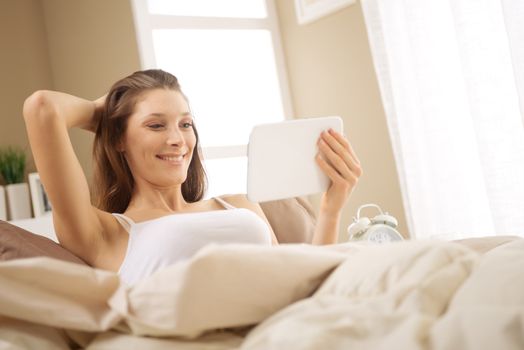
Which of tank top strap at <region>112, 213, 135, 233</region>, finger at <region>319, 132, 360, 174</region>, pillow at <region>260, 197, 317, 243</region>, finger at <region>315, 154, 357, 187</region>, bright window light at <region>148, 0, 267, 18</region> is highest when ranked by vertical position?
bright window light at <region>148, 0, 267, 18</region>

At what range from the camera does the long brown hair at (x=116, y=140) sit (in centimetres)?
191

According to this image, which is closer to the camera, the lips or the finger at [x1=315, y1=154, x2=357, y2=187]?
the finger at [x1=315, y1=154, x2=357, y2=187]

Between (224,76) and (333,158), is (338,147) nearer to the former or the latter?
(333,158)

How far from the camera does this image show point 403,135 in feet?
11.5

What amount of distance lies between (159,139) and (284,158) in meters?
0.39

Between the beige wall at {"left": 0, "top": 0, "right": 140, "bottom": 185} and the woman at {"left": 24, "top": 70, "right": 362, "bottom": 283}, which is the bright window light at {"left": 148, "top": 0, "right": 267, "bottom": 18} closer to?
the beige wall at {"left": 0, "top": 0, "right": 140, "bottom": 185}

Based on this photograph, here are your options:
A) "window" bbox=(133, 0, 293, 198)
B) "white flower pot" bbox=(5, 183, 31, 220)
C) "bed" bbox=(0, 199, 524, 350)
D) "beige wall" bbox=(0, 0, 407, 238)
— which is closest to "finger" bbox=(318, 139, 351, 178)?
"bed" bbox=(0, 199, 524, 350)

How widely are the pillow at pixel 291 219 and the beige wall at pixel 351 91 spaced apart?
1767 millimetres

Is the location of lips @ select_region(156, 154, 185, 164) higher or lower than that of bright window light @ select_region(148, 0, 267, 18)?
lower

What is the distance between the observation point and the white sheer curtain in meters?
2.99

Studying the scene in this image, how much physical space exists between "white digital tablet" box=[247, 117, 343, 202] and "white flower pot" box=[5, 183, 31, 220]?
8.82ft

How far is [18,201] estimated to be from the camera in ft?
13.1

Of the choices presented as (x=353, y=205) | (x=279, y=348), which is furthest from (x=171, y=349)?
(x=353, y=205)

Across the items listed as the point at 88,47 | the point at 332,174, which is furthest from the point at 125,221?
the point at 88,47
